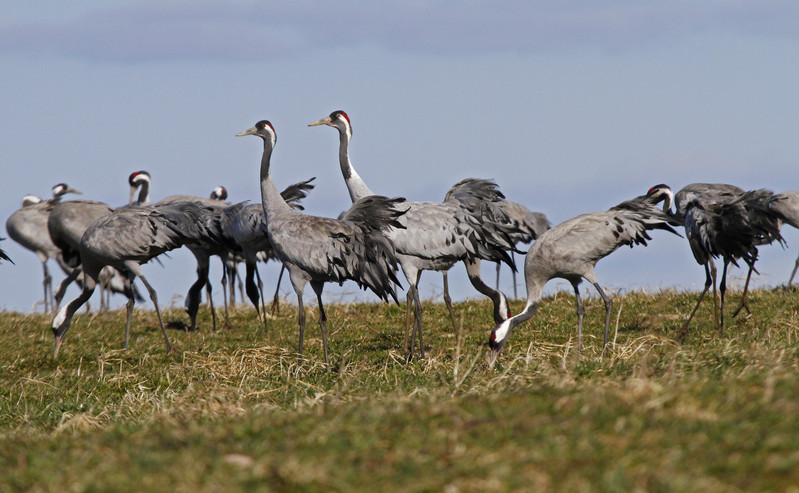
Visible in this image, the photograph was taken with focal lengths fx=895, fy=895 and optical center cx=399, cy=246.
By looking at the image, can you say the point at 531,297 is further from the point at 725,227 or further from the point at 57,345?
the point at 57,345

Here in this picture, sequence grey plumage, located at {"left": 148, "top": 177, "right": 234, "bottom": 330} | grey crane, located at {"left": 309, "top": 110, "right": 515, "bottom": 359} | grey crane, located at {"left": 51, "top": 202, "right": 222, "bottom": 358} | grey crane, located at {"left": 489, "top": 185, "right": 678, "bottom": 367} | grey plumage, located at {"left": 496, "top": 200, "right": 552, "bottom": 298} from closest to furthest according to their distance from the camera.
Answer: grey crane, located at {"left": 489, "top": 185, "right": 678, "bottom": 367}, grey crane, located at {"left": 309, "top": 110, "right": 515, "bottom": 359}, grey crane, located at {"left": 51, "top": 202, "right": 222, "bottom": 358}, grey plumage, located at {"left": 148, "top": 177, "right": 234, "bottom": 330}, grey plumage, located at {"left": 496, "top": 200, "right": 552, "bottom": 298}

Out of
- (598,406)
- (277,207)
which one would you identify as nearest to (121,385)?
(277,207)

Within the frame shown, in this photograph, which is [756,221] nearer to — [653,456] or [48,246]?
[653,456]

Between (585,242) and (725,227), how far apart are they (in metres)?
1.92

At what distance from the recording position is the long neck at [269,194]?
412 inches

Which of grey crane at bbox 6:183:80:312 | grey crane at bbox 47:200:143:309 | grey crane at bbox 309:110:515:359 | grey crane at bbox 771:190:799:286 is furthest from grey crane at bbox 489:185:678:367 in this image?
grey crane at bbox 6:183:80:312

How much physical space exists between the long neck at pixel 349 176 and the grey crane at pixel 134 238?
2144 mm

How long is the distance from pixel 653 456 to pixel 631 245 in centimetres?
674

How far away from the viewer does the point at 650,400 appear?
4.36 meters

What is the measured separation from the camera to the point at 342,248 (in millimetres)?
9445

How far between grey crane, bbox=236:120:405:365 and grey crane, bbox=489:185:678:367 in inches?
64.9

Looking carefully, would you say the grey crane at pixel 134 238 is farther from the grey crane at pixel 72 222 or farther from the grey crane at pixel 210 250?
the grey crane at pixel 72 222

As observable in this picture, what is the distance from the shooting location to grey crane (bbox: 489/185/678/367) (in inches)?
388

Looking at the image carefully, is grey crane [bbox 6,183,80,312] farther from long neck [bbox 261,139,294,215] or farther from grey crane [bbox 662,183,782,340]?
grey crane [bbox 662,183,782,340]
